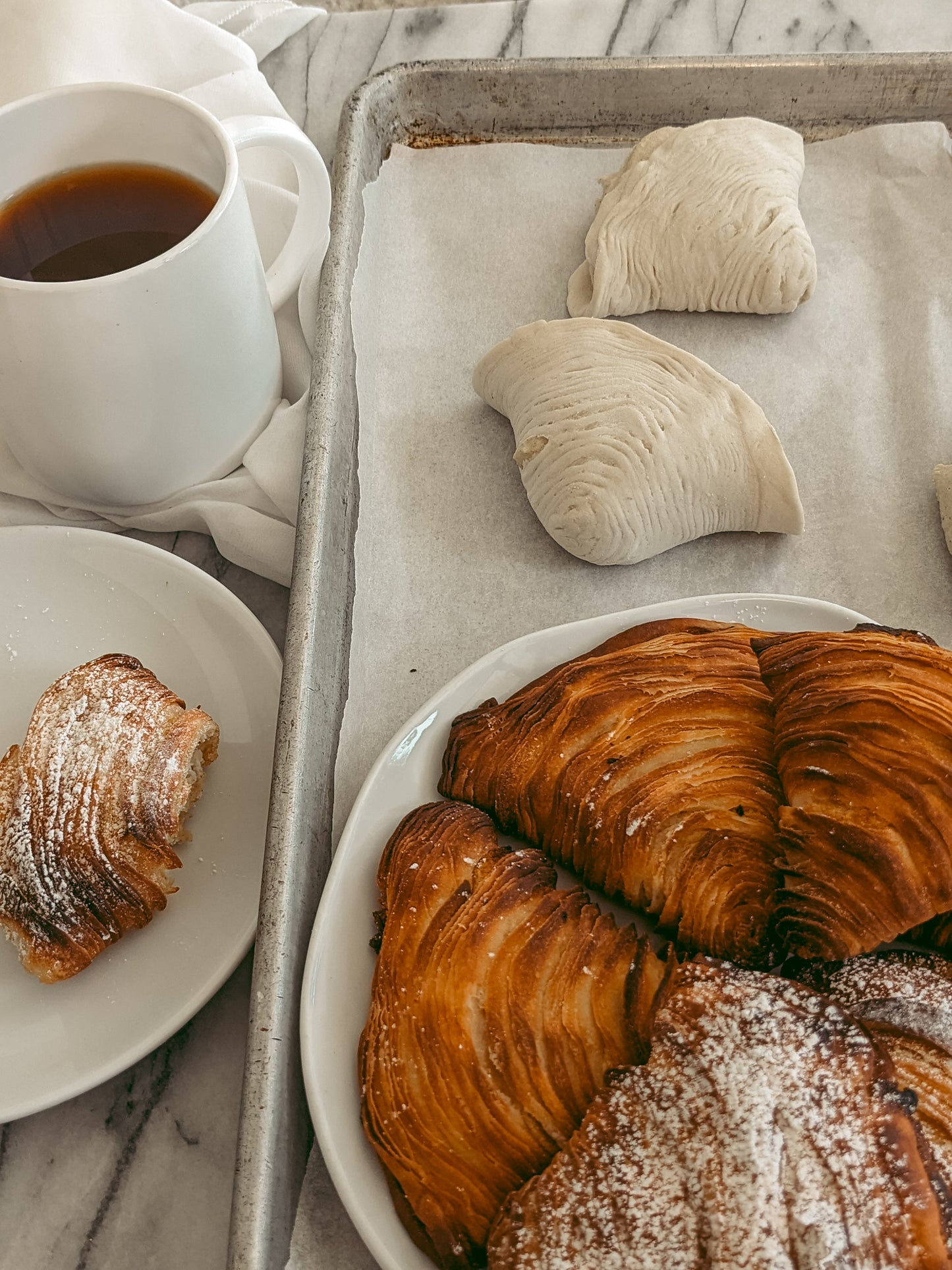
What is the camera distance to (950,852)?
0.55 meters

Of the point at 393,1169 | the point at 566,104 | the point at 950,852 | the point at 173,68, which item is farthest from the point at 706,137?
the point at 393,1169

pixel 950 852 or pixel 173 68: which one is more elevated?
pixel 173 68

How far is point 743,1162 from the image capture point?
489mm

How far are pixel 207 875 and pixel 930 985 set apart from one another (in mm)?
453

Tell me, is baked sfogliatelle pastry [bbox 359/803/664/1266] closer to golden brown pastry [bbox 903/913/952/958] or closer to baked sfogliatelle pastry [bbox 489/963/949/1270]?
baked sfogliatelle pastry [bbox 489/963/949/1270]

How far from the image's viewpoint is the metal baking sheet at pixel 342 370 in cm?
60

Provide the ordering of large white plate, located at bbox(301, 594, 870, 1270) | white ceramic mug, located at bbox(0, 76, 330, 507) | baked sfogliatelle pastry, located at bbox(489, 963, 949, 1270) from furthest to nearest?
white ceramic mug, located at bbox(0, 76, 330, 507)
large white plate, located at bbox(301, 594, 870, 1270)
baked sfogliatelle pastry, located at bbox(489, 963, 949, 1270)

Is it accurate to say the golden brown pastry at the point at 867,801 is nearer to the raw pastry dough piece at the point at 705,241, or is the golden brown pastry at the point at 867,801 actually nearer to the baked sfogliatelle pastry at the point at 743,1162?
the baked sfogliatelle pastry at the point at 743,1162

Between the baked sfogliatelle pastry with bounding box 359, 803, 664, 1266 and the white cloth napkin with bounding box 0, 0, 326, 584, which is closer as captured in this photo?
the baked sfogliatelle pastry with bounding box 359, 803, 664, 1266

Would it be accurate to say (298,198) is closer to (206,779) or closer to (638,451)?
(638,451)

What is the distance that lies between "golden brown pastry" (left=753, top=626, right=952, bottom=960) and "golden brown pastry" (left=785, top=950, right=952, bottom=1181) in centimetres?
1

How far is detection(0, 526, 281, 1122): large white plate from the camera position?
25.8 inches

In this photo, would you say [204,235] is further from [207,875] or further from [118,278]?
[207,875]

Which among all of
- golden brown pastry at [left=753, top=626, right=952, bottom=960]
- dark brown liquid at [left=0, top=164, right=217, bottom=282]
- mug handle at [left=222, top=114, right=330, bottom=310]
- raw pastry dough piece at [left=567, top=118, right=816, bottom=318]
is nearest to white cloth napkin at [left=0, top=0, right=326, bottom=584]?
mug handle at [left=222, top=114, right=330, bottom=310]
